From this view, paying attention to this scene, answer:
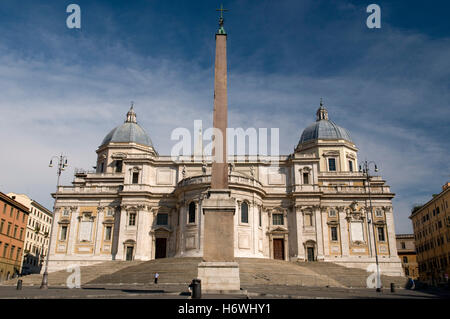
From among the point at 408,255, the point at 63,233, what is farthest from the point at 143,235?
the point at 408,255

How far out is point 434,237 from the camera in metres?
54.1

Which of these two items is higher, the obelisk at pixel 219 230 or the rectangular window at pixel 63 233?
the rectangular window at pixel 63 233

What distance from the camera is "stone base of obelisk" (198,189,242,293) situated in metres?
16.5

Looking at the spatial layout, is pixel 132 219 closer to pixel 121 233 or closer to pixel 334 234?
pixel 121 233

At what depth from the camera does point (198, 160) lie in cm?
4906

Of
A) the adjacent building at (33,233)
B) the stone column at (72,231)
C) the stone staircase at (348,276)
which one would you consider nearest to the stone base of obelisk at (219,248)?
the stone staircase at (348,276)

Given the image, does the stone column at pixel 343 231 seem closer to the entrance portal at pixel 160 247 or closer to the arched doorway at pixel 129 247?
the entrance portal at pixel 160 247

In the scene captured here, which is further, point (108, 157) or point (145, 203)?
point (108, 157)

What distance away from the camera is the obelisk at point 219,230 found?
1650 centimetres

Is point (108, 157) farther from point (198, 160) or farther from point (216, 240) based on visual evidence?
point (216, 240)

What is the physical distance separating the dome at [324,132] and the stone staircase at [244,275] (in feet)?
69.9

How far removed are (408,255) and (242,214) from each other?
42578 millimetres

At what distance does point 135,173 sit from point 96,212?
6450 mm
